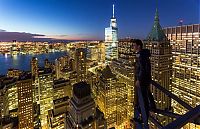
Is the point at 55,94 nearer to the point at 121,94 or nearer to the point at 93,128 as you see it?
the point at 121,94

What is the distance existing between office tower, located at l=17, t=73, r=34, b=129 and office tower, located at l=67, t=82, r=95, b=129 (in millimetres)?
3895

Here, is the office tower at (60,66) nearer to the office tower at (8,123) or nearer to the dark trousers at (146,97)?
the office tower at (8,123)

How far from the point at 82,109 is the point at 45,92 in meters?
7.26

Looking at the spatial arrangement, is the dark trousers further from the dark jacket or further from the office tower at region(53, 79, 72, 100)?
the office tower at region(53, 79, 72, 100)

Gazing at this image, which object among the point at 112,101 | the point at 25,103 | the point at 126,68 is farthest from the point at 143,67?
the point at 126,68

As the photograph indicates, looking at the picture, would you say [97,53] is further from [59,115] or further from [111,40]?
[59,115]

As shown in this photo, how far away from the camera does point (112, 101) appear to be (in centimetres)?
1375

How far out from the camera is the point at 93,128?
27.6 ft

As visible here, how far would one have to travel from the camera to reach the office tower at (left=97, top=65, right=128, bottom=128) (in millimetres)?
13210

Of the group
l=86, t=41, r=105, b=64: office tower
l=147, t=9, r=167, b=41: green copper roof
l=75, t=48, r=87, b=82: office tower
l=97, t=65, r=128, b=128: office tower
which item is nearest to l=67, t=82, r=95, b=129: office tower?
l=97, t=65, r=128, b=128: office tower

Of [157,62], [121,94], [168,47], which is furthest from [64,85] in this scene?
[168,47]

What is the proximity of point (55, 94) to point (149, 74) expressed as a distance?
14.3 metres

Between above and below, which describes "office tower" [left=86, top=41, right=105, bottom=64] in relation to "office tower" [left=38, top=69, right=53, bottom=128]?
above

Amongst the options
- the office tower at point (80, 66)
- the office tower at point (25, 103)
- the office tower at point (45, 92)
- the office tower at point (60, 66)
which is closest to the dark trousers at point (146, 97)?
the office tower at point (25, 103)
